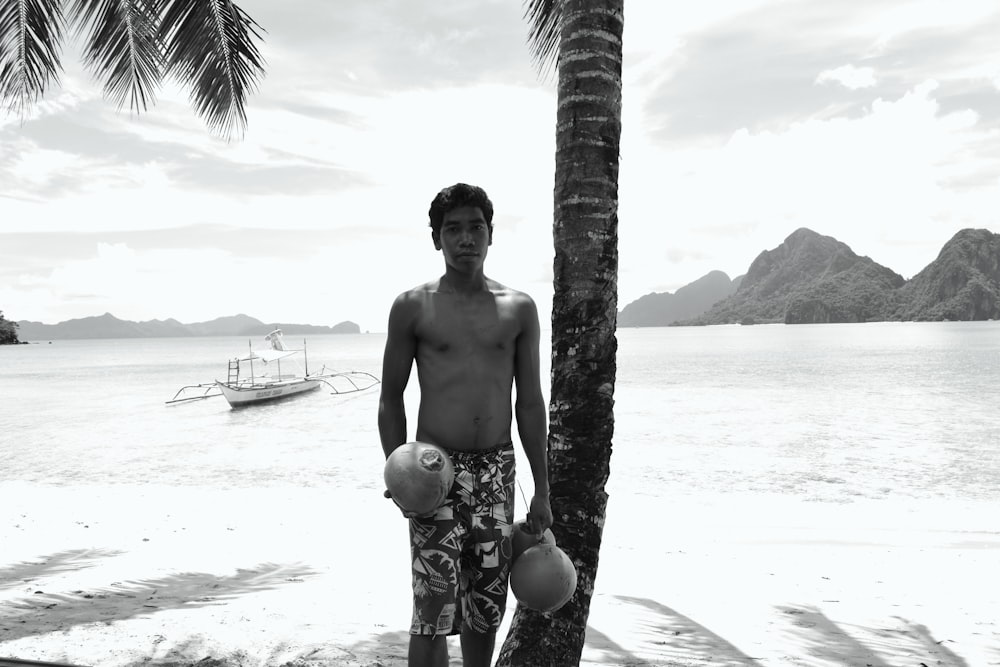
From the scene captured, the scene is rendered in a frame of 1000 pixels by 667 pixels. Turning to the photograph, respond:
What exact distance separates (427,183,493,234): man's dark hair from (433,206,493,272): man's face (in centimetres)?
2

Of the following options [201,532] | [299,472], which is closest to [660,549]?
[201,532]

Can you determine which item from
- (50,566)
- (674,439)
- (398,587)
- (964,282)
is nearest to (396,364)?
(398,587)

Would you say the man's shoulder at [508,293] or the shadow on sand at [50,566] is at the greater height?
the man's shoulder at [508,293]

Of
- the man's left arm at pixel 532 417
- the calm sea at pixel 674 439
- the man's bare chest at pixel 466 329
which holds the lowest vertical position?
the calm sea at pixel 674 439

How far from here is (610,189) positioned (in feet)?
10.7

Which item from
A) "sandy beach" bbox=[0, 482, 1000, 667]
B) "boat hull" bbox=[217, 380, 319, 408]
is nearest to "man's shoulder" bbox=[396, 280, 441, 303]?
"sandy beach" bbox=[0, 482, 1000, 667]

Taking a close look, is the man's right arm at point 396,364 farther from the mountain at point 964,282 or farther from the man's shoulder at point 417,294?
the mountain at point 964,282

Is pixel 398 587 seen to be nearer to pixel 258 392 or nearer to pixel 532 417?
pixel 532 417

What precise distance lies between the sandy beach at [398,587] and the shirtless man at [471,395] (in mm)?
1777

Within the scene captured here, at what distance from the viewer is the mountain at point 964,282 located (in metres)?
172

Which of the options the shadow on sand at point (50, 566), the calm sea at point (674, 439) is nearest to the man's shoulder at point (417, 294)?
the shadow on sand at point (50, 566)

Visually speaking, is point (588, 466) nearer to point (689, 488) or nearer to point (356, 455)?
point (689, 488)

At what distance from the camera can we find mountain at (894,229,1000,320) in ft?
565

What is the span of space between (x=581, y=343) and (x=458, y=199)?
87 centimetres
